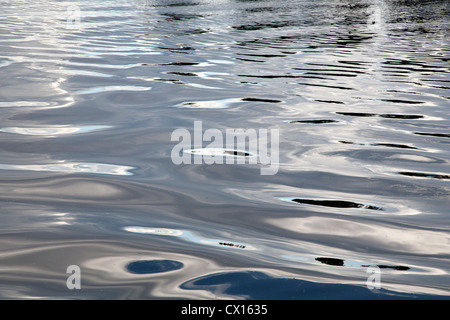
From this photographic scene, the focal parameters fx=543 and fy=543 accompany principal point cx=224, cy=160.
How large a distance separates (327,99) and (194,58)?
298 cm

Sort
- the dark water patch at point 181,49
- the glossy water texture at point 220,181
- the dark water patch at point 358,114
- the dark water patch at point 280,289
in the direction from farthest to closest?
1. the dark water patch at point 181,49
2. the dark water patch at point 358,114
3. the glossy water texture at point 220,181
4. the dark water patch at point 280,289

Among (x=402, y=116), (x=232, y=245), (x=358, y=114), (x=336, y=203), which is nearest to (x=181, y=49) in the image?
(x=358, y=114)

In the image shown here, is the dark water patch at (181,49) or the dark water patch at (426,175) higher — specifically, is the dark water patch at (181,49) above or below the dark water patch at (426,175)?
above

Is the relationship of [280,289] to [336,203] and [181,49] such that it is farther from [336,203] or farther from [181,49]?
[181,49]

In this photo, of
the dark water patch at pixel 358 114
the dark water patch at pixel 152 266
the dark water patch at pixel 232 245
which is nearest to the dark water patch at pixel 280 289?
the dark water patch at pixel 152 266

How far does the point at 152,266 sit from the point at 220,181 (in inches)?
40.0

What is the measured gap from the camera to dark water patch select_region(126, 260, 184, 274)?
6.21 ft

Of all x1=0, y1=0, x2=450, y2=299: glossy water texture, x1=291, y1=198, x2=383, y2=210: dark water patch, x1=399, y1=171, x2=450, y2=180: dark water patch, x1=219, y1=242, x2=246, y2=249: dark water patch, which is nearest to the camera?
x1=0, y1=0, x2=450, y2=299: glossy water texture

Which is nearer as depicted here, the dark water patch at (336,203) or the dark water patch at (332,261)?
the dark water patch at (332,261)

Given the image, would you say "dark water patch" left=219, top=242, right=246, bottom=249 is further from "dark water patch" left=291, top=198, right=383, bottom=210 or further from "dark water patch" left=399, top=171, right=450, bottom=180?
"dark water patch" left=399, top=171, right=450, bottom=180

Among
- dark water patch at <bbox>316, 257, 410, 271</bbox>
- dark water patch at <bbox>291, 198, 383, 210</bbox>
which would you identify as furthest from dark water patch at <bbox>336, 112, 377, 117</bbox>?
dark water patch at <bbox>316, 257, 410, 271</bbox>

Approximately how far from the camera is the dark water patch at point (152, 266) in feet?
6.21

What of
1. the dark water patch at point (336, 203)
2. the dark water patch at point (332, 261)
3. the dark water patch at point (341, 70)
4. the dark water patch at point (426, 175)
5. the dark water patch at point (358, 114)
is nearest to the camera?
the dark water patch at point (332, 261)

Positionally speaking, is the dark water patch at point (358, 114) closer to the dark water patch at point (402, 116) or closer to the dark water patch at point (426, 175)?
the dark water patch at point (402, 116)
